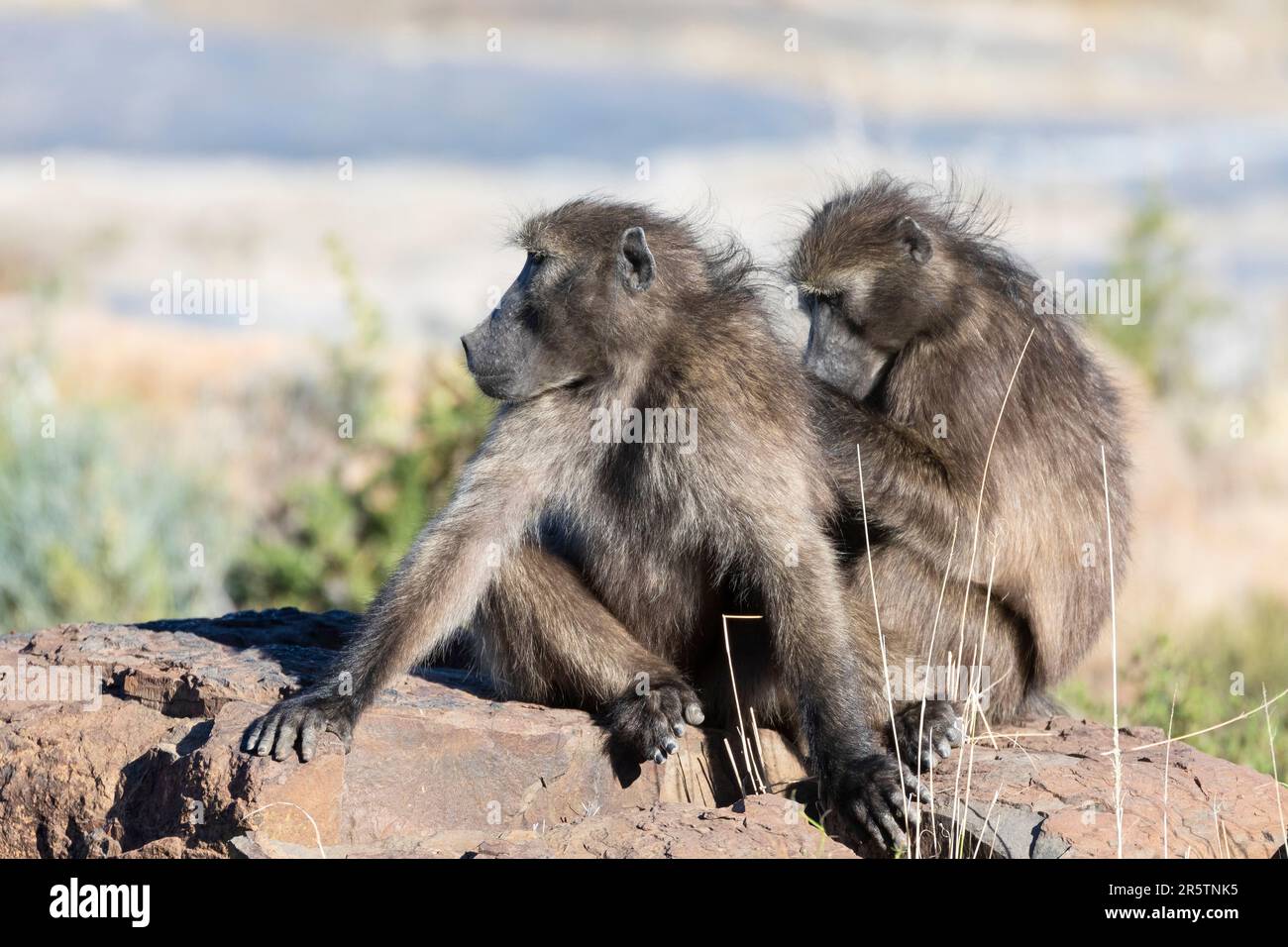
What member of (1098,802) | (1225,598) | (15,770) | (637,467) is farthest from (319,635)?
(1225,598)

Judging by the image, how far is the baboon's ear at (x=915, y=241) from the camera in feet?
18.3

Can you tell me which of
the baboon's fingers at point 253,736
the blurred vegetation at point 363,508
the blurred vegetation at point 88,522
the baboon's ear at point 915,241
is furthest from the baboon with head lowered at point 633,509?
the blurred vegetation at point 88,522

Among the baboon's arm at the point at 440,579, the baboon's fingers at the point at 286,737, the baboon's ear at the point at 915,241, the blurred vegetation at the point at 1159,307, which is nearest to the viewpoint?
the baboon's fingers at the point at 286,737

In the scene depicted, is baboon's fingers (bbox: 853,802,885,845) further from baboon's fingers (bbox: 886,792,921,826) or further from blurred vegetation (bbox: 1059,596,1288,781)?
blurred vegetation (bbox: 1059,596,1288,781)

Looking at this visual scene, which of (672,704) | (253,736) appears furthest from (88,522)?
(672,704)

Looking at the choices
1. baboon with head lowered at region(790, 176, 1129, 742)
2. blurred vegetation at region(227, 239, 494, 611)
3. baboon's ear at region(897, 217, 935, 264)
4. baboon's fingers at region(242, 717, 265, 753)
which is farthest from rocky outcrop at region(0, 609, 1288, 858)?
blurred vegetation at region(227, 239, 494, 611)

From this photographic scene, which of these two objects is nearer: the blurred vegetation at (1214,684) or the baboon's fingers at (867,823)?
the baboon's fingers at (867,823)

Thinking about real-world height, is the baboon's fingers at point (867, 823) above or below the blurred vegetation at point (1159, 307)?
below

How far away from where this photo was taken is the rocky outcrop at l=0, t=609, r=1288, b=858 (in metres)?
4.45

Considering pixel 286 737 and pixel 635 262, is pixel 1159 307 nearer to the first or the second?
pixel 635 262

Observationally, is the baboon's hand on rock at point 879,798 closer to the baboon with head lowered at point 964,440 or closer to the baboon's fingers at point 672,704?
the baboon with head lowered at point 964,440

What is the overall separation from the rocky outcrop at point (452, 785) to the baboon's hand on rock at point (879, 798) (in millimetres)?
87

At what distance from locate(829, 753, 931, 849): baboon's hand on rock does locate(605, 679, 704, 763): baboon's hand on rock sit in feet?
1.88

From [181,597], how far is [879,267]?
6.38 m
